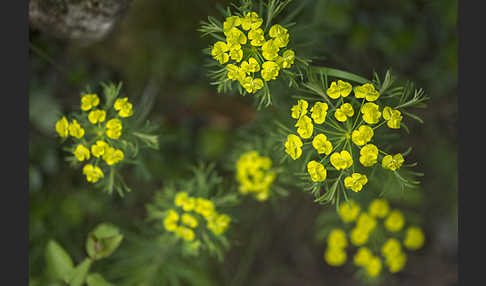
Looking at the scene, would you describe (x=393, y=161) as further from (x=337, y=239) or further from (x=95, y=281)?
(x=95, y=281)

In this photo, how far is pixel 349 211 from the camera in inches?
95.5

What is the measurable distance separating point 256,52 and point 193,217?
934 millimetres

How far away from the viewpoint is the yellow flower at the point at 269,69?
166 centimetres

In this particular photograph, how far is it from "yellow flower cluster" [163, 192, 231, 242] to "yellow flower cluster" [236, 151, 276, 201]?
218 mm

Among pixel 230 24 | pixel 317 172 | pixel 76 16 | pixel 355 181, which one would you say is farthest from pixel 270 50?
pixel 76 16

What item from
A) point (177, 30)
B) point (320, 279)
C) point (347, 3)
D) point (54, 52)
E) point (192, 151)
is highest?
point (347, 3)

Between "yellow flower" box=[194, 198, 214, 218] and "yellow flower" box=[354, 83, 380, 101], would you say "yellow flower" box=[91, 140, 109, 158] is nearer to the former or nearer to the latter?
"yellow flower" box=[194, 198, 214, 218]

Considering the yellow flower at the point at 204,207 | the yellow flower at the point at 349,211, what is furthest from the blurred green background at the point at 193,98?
the yellow flower at the point at 349,211

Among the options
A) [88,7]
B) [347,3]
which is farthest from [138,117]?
[347,3]

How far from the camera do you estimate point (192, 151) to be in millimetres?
3090

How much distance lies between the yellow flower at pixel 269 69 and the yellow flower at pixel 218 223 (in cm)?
80

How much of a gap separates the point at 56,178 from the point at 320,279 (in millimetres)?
2314

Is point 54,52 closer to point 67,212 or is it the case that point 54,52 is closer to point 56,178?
point 56,178

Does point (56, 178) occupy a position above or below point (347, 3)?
below
